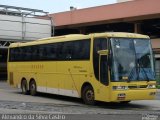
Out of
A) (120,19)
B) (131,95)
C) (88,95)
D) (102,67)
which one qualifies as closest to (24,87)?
(88,95)

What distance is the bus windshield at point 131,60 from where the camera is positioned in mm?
18375

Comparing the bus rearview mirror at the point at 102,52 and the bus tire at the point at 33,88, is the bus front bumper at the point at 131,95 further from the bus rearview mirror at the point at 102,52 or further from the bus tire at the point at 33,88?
the bus tire at the point at 33,88

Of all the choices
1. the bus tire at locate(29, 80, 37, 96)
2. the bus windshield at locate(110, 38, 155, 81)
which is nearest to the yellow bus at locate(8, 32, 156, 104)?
the bus windshield at locate(110, 38, 155, 81)

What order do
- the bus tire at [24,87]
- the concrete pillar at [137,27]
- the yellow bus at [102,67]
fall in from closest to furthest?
the yellow bus at [102,67]
the bus tire at [24,87]
the concrete pillar at [137,27]

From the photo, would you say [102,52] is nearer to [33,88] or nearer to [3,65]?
[33,88]

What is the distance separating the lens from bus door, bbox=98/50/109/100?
722 inches

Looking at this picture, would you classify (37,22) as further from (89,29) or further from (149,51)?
(149,51)

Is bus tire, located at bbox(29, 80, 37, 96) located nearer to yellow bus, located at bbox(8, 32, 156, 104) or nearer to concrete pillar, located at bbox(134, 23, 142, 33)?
yellow bus, located at bbox(8, 32, 156, 104)

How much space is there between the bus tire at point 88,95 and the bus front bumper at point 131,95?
163 centimetres

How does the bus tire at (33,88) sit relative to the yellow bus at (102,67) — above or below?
below

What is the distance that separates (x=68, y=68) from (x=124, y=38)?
348 centimetres

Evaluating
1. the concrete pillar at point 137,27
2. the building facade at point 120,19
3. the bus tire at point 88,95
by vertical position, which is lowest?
the bus tire at point 88,95

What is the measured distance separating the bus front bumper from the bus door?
360 millimetres

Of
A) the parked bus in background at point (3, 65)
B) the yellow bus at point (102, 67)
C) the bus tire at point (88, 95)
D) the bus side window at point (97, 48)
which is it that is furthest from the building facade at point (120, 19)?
the bus side window at point (97, 48)
